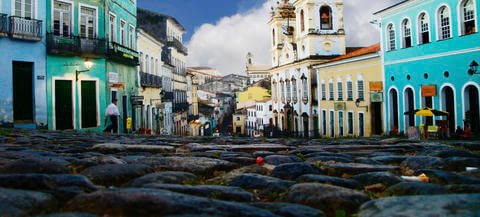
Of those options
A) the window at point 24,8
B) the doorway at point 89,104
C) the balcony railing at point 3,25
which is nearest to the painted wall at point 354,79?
the doorway at point 89,104

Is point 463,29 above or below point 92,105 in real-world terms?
above

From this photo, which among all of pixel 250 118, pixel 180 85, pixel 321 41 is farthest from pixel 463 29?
pixel 250 118

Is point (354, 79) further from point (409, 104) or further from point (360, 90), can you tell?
point (409, 104)

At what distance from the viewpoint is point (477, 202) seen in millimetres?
2336

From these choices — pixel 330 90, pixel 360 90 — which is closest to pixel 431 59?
pixel 360 90

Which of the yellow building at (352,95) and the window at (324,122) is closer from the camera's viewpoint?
the yellow building at (352,95)

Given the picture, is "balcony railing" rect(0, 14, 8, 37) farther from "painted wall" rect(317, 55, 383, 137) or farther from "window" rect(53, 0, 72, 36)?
"painted wall" rect(317, 55, 383, 137)

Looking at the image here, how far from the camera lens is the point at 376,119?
28.2 m

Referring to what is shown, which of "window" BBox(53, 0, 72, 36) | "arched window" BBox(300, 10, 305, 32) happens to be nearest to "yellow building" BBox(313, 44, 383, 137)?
"arched window" BBox(300, 10, 305, 32)

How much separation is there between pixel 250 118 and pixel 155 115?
39.4 m

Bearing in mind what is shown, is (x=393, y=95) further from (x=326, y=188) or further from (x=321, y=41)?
→ (x=326, y=188)

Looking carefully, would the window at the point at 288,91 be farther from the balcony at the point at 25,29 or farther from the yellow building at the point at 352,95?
the balcony at the point at 25,29

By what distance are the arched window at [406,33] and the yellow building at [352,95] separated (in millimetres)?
2498

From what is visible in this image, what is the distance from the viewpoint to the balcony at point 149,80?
26331mm
